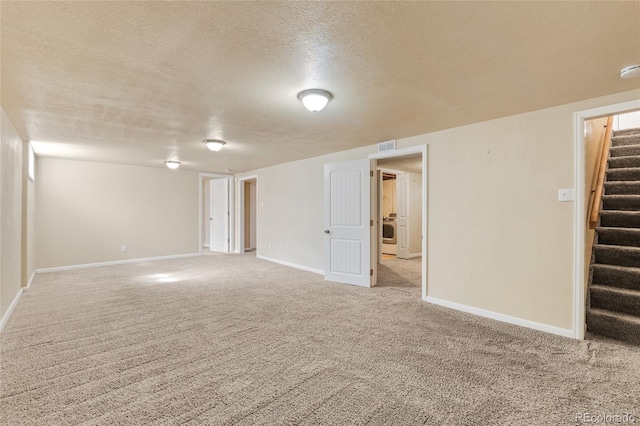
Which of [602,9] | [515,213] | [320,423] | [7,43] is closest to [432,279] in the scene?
[515,213]

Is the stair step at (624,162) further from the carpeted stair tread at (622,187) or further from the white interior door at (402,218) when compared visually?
the white interior door at (402,218)

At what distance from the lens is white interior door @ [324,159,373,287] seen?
478cm

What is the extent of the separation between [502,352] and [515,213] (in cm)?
147

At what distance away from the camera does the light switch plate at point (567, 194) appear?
9.39 ft

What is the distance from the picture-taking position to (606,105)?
2.69 meters

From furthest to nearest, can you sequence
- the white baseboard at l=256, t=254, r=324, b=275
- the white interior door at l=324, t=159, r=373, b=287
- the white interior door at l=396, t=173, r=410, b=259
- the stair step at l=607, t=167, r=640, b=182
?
1. the white interior door at l=396, t=173, r=410, b=259
2. the white baseboard at l=256, t=254, r=324, b=275
3. the white interior door at l=324, t=159, r=373, b=287
4. the stair step at l=607, t=167, r=640, b=182

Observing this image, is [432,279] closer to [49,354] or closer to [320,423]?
[320,423]

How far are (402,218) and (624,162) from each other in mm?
4298

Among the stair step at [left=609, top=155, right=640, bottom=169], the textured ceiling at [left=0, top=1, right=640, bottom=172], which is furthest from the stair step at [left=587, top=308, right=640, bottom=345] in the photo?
the stair step at [left=609, top=155, right=640, bottom=169]

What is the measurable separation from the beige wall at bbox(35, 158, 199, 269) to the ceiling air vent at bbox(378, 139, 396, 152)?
5313mm

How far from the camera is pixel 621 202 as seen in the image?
3820 mm

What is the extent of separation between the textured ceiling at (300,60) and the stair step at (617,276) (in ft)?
6.24

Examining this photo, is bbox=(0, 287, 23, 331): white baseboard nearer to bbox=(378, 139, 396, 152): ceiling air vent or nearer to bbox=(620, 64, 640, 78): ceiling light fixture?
bbox=(378, 139, 396, 152): ceiling air vent

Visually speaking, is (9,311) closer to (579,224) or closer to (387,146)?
(387,146)
